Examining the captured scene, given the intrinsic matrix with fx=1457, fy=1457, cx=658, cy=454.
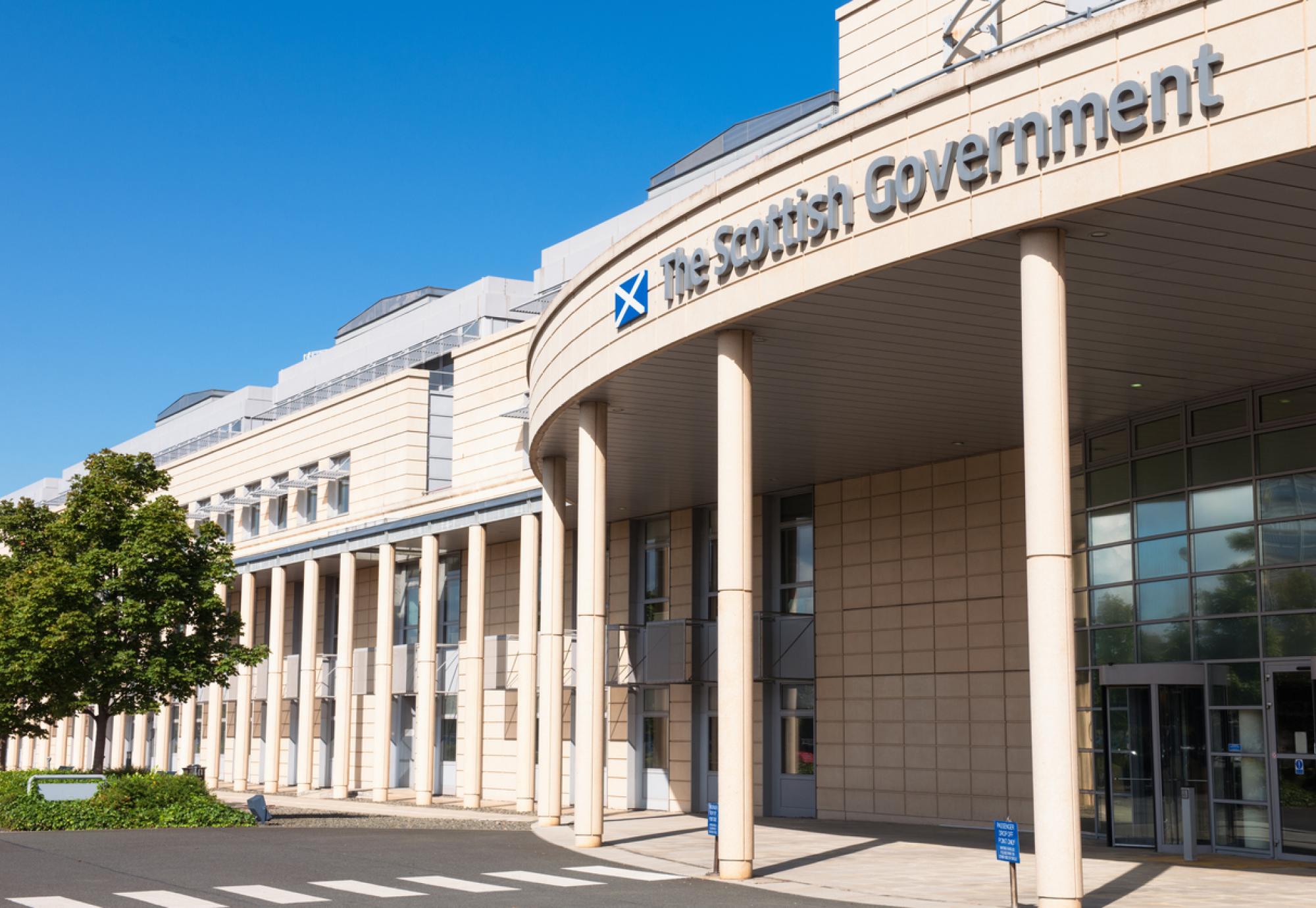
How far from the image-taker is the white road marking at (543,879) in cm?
1667

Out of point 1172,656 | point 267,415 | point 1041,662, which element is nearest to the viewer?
point 1041,662

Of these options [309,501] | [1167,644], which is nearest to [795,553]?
[1167,644]

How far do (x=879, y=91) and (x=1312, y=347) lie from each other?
834 centimetres

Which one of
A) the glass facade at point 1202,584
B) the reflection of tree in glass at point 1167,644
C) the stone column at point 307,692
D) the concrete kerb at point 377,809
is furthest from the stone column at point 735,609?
the stone column at point 307,692

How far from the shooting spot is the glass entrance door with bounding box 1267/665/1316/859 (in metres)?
18.2

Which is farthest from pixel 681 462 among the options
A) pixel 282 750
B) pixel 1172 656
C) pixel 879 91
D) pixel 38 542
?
pixel 282 750

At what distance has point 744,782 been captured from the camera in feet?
55.3

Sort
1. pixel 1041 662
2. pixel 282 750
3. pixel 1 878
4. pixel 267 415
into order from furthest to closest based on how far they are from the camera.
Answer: pixel 267 415 → pixel 282 750 → pixel 1 878 → pixel 1041 662

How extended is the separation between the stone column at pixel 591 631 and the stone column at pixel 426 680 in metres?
13.6

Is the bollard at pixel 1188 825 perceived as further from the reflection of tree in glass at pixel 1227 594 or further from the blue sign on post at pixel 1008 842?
the blue sign on post at pixel 1008 842

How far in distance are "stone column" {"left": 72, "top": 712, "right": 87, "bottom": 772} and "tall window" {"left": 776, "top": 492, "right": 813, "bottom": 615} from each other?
40.2m

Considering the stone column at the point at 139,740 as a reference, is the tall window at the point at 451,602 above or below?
above

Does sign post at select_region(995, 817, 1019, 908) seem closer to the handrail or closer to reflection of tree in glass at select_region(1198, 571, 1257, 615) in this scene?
reflection of tree in glass at select_region(1198, 571, 1257, 615)

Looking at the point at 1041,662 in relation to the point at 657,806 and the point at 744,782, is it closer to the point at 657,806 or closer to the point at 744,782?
the point at 744,782
